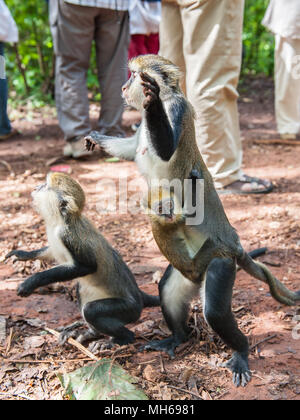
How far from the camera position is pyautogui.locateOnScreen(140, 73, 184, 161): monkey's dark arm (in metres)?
2.90

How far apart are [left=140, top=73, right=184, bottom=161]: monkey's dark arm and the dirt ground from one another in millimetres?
1367

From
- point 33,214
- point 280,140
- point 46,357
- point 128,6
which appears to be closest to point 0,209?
point 33,214

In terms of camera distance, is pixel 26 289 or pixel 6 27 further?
pixel 6 27

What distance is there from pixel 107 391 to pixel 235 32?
3.91 meters

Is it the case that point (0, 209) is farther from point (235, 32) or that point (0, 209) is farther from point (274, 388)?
point (274, 388)

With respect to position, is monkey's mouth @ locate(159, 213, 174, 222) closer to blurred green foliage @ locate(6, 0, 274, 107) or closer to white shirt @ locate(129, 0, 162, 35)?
white shirt @ locate(129, 0, 162, 35)

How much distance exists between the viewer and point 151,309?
13.6 ft

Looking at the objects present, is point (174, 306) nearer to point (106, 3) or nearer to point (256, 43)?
point (106, 3)

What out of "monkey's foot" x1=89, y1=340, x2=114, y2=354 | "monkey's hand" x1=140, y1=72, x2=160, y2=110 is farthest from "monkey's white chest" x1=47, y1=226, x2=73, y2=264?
"monkey's hand" x1=140, y1=72, x2=160, y2=110

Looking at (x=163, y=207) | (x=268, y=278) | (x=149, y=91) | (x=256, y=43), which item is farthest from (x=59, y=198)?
(x=256, y=43)

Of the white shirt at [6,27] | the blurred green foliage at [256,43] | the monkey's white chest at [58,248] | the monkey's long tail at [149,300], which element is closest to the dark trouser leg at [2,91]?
the white shirt at [6,27]

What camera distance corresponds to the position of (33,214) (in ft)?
18.4

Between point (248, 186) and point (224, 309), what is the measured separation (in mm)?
3067

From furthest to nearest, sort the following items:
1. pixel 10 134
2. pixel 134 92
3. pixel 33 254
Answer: pixel 10 134 → pixel 33 254 → pixel 134 92
